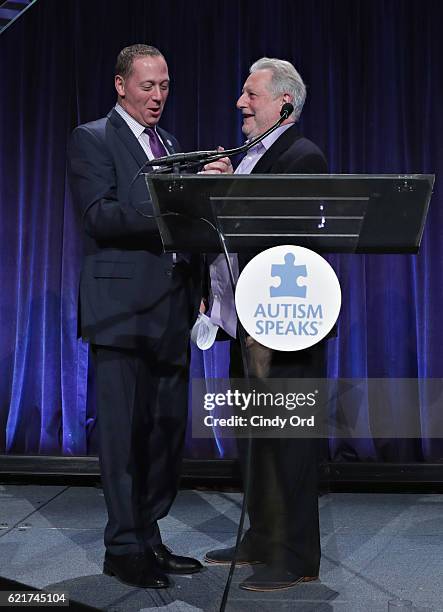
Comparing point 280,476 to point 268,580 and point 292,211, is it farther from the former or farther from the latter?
point 292,211

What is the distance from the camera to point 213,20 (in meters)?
4.47

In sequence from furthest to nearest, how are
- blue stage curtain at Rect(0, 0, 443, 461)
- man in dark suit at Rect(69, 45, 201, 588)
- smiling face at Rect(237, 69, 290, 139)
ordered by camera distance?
blue stage curtain at Rect(0, 0, 443, 461) < man in dark suit at Rect(69, 45, 201, 588) < smiling face at Rect(237, 69, 290, 139)

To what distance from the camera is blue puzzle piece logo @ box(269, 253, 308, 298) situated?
1816 millimetres

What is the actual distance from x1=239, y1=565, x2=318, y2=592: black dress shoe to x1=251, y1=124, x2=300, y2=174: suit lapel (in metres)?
0.82

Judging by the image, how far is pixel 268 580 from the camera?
1.97 meters

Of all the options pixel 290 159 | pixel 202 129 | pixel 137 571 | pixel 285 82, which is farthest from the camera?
pixel 202 129

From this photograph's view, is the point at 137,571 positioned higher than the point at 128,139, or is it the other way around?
the point at 128,139

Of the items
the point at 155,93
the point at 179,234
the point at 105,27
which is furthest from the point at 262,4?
the point at 179,234

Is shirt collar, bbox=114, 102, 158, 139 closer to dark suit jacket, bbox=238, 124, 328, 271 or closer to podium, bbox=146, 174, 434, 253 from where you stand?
dark suit jacket, bbox=238, 124, 328, 271

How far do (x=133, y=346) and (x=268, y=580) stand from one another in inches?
34.0

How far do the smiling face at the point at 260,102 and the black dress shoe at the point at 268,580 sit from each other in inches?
40.4

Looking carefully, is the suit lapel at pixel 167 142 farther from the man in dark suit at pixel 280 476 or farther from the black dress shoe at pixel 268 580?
the black dress shoe at pixel 268 580

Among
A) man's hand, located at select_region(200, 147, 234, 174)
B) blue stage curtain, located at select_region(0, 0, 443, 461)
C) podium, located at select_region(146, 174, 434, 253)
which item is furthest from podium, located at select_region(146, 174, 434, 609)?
blue stage curtain, located at select_region(0, 0, 443, 461)

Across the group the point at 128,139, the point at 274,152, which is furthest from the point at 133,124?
the point at 274,152
